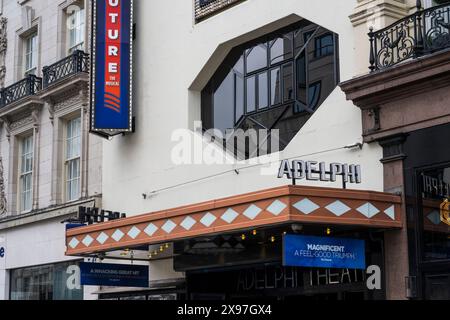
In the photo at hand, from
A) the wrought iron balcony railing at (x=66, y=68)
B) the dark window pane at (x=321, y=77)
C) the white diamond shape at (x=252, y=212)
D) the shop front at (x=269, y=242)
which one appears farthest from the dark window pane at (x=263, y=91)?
the wrought iron balcony railing at (x=66, y=68)

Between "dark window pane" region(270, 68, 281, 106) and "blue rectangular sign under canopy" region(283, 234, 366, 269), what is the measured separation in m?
4.49

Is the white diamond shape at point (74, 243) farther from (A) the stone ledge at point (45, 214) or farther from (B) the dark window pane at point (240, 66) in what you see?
(B) the dark window pane at point (240, 66)

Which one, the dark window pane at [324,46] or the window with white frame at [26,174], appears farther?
the window with white frame at [26,174]

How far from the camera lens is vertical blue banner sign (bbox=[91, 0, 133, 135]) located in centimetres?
2075

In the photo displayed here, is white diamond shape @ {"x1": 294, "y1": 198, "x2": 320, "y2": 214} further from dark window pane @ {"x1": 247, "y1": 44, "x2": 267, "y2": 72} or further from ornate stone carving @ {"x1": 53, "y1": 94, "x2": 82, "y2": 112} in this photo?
ornate stone carving @ {"x1": 53, "y1": 94, "x2": 82, "y2": 112}

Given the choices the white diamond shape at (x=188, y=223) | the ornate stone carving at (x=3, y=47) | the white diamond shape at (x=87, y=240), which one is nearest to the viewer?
the white diamond shape at (x=188, y=223)

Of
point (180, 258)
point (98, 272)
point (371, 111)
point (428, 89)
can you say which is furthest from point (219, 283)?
point (428, 89)

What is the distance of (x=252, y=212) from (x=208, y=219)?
48.4 inches

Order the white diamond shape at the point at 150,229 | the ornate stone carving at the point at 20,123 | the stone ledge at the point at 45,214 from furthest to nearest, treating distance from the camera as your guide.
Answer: the ornate stone carving at the point at 20,123
the stone ledge at the point at 45,214
the white diamond shape at the point at 150,229

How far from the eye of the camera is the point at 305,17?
673 inches

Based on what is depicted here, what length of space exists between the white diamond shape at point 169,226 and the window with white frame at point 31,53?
12.1m

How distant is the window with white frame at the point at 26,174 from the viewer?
85.5 feet

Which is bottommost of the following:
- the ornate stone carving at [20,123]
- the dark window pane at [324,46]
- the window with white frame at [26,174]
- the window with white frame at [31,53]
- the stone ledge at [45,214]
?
the stone ledge at [45,214]

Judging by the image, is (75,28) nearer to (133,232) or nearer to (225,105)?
(225,105)
